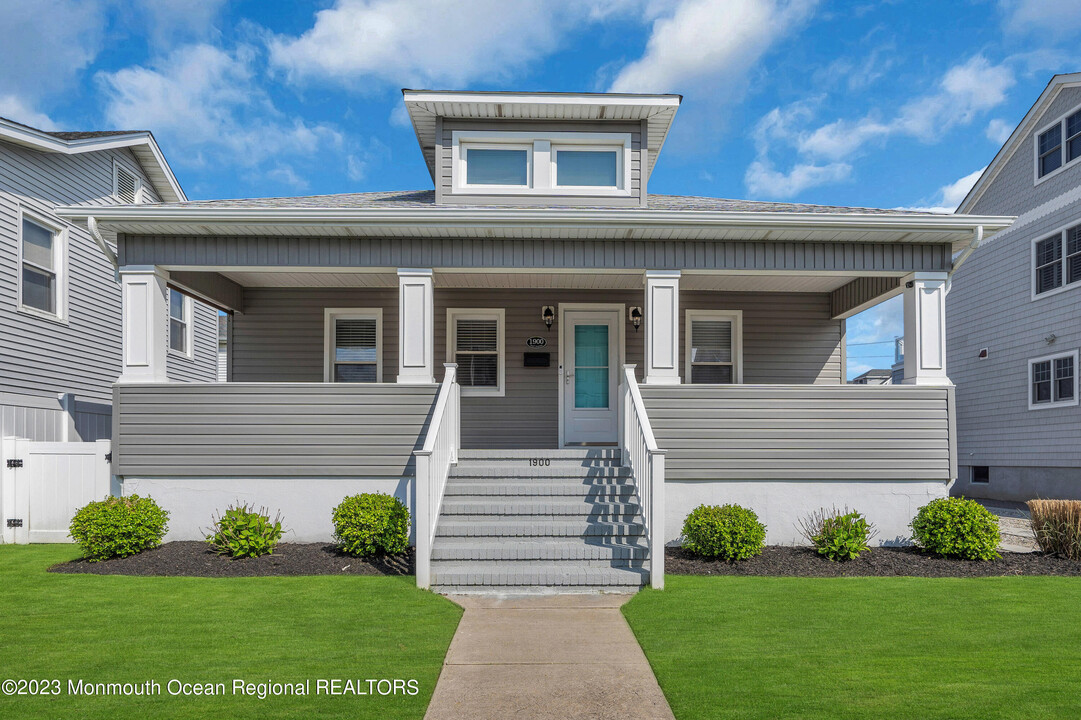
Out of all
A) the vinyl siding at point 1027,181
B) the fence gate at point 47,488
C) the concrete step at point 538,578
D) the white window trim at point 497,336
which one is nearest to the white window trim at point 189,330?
the fence gate at point 47,488

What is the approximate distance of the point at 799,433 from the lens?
8.12 metres

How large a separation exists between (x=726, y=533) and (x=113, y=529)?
5.85m

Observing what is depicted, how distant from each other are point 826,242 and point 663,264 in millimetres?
1890

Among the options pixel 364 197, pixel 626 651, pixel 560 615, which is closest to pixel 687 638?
pixel 626 651

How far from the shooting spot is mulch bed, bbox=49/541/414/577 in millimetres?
6621

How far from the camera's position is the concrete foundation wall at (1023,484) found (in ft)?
41.9

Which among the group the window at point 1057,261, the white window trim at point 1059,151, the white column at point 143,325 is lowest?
the white column at point 143,325

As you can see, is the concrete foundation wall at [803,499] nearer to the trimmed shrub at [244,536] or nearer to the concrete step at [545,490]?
the concrete step at [545,490]

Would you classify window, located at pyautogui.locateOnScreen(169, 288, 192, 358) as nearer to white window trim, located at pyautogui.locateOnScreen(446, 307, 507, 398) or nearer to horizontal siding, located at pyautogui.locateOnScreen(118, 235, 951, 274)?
white window trim, located at pyautogui.locateOnScreen(446, 307, 507, 398)

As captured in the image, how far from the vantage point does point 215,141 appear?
5066 centimetres

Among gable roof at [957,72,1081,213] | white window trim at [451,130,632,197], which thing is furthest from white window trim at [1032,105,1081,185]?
white window trim at [451,130,632,197]

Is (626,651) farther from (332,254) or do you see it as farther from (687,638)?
(332,254)

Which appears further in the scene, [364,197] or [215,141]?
[215,141]

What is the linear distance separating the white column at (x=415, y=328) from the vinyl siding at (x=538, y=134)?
1863mm
